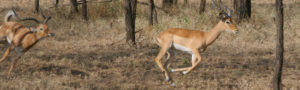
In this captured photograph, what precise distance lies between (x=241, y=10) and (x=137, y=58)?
576cm

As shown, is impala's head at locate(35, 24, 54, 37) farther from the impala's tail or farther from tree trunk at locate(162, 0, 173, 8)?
tree trunk at locate(162, 0, 173, 8)

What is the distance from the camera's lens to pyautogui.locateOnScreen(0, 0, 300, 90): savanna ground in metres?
7.34

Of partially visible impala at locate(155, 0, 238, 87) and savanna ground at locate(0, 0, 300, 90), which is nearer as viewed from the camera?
partially visible impala at locate(155, 0, 238, 87)

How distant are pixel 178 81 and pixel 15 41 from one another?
2888 millimetres

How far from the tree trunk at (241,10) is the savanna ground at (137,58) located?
41cm

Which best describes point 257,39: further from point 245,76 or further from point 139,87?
point 139,87

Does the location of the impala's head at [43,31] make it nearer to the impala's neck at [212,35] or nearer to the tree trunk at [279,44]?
the impala's neck at [212,35]

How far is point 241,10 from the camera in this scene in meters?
14.1

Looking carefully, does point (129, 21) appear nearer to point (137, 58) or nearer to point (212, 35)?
point (137, 58)

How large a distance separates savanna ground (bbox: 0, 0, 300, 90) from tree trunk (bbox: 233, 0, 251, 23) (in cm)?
41

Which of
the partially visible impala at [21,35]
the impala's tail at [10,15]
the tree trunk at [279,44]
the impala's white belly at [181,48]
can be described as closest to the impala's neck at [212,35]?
the impala's white belly at [181,48]

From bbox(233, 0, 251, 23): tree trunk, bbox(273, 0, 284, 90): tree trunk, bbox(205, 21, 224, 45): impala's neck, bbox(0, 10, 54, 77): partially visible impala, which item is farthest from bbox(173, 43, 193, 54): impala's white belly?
bbox(233, 0, 251, 23): tree trunk

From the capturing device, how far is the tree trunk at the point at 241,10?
14070mm

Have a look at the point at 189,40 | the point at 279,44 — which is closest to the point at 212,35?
the point at 189,40
